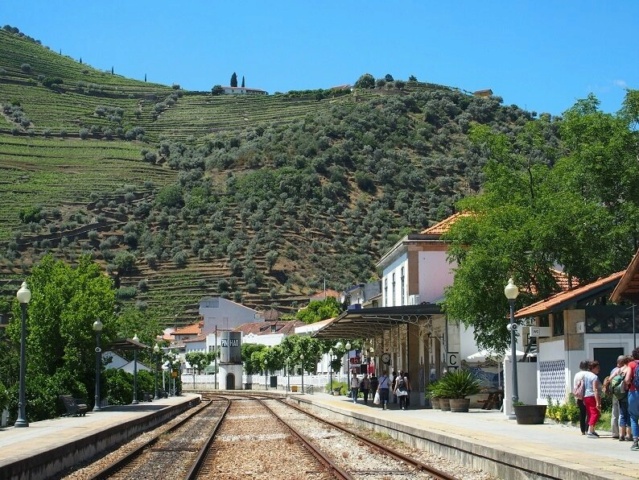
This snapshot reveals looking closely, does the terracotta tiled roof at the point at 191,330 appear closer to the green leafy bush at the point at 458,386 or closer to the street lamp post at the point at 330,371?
the street lamp post at the point at 330,371

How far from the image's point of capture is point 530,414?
2816cm

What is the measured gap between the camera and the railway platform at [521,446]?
16.0 m

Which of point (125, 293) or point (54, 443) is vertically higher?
point (125, 293)

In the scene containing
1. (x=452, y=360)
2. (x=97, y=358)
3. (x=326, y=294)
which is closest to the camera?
(x=97, y=358)

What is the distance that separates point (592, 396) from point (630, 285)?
3.06 meters

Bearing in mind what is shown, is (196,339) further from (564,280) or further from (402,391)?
(564,280)

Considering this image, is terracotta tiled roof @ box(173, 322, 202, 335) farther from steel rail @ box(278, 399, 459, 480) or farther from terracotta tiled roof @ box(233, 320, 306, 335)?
steel rail @ box(278, 399, 459, 480)

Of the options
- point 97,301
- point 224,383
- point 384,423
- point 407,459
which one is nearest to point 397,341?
point 97,301

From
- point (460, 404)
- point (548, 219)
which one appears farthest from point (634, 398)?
point (460, 404)

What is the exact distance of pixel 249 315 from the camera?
15325 cm

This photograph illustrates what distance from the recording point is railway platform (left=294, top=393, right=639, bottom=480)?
16.0m

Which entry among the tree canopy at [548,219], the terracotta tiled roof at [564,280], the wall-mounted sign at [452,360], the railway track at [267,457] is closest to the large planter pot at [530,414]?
the railway track at [267,457]

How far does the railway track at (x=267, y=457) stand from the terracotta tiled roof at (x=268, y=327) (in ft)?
303

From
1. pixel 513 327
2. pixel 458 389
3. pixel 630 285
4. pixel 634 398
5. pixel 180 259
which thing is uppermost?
pixel 180 259
